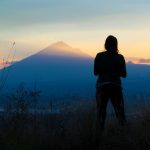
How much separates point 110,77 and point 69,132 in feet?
5.24

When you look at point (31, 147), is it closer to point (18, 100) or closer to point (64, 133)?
point (64, 133)

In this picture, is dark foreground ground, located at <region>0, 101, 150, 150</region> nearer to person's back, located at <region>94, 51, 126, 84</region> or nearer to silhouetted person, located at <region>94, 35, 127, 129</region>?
silhouetted person, located at <region>94, 35, 127, 129</region>

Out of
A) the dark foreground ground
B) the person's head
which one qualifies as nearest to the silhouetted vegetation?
the dark foreground ground

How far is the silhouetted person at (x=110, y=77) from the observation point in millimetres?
11328

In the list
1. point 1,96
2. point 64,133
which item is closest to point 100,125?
point 64,133

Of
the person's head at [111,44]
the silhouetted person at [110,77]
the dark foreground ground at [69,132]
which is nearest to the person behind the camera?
the dark foreground ground at [69,132]

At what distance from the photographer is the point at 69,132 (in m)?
10.1

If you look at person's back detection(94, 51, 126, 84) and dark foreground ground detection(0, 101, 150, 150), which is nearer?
dark foreground ground detection(0, 101, 150, 150)

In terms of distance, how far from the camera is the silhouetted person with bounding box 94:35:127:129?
37.2ft

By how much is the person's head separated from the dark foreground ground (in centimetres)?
110

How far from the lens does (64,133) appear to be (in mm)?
10281

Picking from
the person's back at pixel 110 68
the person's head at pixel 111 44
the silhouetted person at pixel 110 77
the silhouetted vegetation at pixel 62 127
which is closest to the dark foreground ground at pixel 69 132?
the silhouetted vegetation at pixel 62 127

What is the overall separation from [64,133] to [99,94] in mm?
1347

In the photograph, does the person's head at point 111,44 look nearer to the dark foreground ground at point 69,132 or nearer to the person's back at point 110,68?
the person's back at point 110,68
